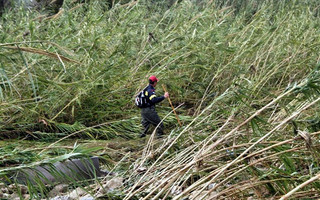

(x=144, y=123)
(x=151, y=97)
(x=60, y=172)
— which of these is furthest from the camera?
(x=144, y=123)

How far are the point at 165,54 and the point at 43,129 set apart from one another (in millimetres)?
2187

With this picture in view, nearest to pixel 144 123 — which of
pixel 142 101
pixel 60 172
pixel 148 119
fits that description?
pixel 148 119

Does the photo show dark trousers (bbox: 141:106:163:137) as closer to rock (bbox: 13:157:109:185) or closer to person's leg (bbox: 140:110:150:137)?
person's leg (bbox: 140:110:150:137)

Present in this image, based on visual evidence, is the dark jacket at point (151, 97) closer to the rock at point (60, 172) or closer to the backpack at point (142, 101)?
the backpack at point (142, 101)

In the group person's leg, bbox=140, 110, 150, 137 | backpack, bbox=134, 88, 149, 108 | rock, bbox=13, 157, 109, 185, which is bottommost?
person's leg, bbox=140, 110, 150, 137

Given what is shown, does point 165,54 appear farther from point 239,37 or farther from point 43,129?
point 43,129

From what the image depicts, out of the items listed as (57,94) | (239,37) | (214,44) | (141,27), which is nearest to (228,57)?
(214,44)

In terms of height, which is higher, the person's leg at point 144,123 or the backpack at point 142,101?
the backpack at point 142,101

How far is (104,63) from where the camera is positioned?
5789 millimetres

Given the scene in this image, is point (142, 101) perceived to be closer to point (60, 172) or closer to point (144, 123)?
point (144, 123)

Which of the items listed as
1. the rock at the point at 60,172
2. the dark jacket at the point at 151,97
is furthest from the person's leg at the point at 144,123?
the rock at the point at 60,172

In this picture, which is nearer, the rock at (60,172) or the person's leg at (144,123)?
the rock at (60,172)

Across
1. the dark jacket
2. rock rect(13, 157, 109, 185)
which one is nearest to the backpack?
the dark jacket

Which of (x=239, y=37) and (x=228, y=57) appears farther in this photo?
(x=239, y=37)
